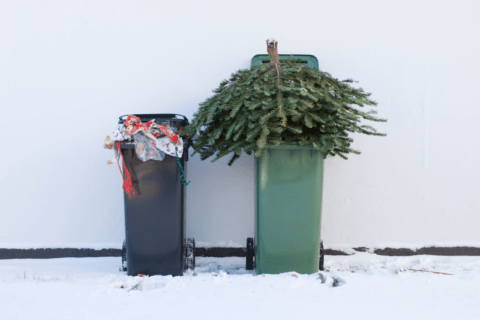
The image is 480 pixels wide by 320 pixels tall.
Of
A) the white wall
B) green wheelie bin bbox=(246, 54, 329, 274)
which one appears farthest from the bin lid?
green wheelie bin bbox=(246, 54, 329, 274)

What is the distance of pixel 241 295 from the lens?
198 centimetres

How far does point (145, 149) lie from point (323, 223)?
1.62 meters

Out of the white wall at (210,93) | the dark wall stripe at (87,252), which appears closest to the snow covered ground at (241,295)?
the dark wall stripe at (87,252)

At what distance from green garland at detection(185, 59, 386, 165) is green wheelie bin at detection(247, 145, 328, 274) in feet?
0.58

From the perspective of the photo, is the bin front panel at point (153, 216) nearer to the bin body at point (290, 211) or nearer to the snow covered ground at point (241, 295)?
the snow covered ground at point (241, 295)

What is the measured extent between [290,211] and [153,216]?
0.95 meters

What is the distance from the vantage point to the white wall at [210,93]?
2918 millimetres

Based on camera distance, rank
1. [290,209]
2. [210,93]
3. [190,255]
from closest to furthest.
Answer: [290,209] → [190,255] → [210,93]

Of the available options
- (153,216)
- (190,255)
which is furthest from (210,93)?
(190,255)

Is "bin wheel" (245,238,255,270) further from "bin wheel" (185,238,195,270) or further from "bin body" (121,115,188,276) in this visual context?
"bin body" (121,115,188,276)

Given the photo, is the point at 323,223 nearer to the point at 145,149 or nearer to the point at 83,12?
the point at 145,149

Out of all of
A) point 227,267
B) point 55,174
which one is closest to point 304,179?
point 227,267

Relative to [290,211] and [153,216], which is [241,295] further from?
[153,216]

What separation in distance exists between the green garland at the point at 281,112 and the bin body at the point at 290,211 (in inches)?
7.0
